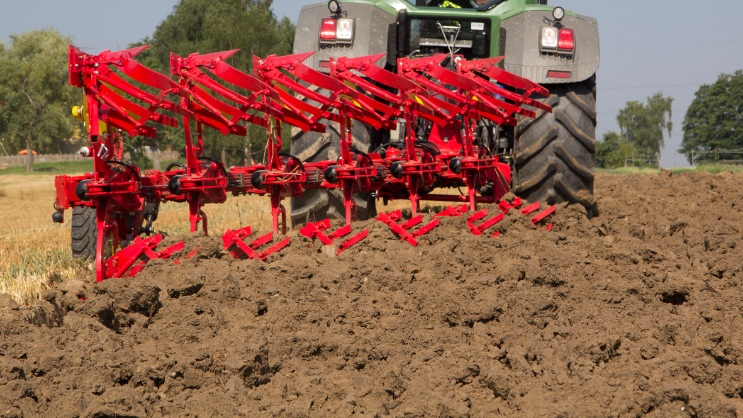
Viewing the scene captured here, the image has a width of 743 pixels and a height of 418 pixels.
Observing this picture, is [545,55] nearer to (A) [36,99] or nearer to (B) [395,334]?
(B) [395,334]

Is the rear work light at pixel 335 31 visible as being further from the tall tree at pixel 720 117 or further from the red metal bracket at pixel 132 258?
the tall tree at pixel 720 117

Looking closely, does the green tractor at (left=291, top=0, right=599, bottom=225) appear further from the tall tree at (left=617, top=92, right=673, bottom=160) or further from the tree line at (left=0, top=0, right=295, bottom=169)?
the tall tree at (left=617, top=92, right=673, bottom=160)

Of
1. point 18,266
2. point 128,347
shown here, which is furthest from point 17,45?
point 128,347

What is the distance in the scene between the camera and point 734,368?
3.77m

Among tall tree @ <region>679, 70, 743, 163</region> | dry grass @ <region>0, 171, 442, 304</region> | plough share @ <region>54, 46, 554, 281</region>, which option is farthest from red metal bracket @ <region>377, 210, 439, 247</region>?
tall tree @ <region>679, 70, 743, 163</region>

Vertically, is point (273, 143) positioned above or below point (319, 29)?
below

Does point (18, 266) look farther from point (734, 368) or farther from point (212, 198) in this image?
point (734, 368)

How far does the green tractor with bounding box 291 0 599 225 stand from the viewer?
22.9 ft

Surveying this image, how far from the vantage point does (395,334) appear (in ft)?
13.1

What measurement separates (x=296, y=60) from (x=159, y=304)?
1.82 metres

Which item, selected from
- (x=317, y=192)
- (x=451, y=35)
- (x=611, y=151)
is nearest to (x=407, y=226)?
(x=317, y=192)

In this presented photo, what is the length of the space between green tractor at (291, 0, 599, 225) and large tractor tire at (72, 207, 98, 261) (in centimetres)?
155

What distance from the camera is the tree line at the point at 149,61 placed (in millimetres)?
35438

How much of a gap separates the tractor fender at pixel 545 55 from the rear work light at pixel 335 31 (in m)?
1.30
